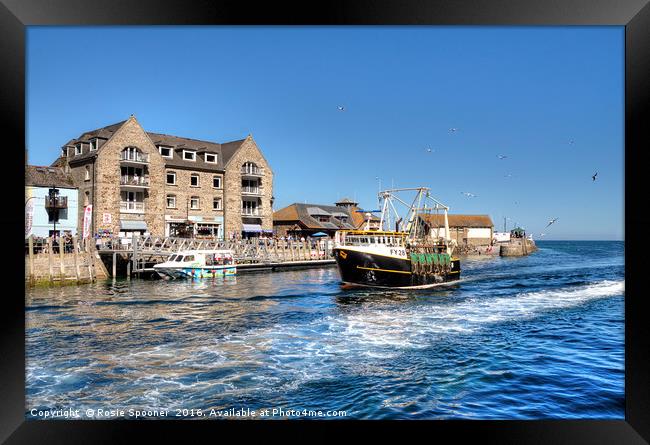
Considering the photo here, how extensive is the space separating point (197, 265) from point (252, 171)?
1254cm

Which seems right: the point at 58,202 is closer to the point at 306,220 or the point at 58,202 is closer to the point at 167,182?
the point at 167,182

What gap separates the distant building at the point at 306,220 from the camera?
128 ft

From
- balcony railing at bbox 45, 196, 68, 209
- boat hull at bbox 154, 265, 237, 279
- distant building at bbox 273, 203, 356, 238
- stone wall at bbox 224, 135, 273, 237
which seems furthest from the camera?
distant building at bbox 273, 203, 356, 238

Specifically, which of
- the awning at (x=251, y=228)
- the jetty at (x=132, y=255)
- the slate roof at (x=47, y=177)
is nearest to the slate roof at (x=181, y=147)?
the slate roof at (x=47, y=177)

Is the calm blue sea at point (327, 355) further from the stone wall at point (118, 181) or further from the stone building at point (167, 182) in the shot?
the stone building at point (167, 182)

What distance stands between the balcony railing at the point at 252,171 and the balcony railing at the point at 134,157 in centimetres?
693

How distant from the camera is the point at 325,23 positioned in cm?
442

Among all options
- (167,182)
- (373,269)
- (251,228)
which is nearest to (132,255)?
(167,182)

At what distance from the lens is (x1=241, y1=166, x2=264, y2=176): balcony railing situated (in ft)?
105

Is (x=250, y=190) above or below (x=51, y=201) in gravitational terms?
above

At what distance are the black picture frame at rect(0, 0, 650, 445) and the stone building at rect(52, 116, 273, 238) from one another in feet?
72.4

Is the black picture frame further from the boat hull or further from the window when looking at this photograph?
the window

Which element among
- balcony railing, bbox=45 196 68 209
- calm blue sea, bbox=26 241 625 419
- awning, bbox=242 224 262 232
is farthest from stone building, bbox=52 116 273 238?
calm blue sea, bbox=26 241 625 419

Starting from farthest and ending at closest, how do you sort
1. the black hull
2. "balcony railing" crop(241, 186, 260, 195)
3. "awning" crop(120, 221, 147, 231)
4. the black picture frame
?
"balcony railing" crop(241, 186, 260, 195) < "awning" crop(120, 221, 147, 231) < the black hull < the black picture frame
